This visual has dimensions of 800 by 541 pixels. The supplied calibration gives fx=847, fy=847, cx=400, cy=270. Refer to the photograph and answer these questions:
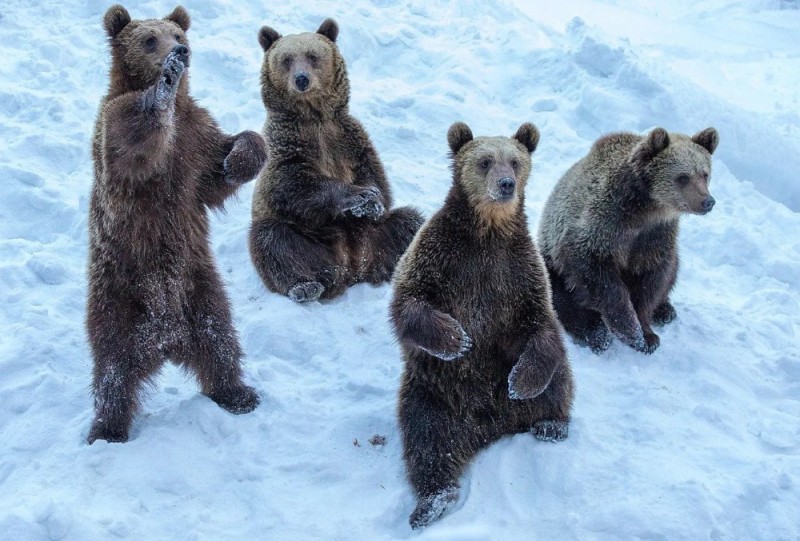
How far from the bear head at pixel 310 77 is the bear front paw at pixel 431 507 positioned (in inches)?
151

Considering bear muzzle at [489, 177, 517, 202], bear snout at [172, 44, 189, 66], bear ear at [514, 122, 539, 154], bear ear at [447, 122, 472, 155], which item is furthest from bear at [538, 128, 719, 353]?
bear snout at [172, 44, 189, 66]

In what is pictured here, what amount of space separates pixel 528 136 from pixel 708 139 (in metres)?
2.11

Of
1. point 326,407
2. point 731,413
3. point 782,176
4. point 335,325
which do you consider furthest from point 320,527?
point 782,176

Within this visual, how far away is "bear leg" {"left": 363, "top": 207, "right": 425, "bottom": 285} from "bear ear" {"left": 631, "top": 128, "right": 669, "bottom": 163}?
2.03m

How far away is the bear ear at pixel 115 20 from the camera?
17.2 ft

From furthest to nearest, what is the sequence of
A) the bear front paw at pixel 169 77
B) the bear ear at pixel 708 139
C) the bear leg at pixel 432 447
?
the bear ear at pixel 708 139, the bear leg at pixel 432 447, the bear front paw at pixel 169 77

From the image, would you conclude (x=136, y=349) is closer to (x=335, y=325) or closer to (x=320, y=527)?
(x=320, y=527)

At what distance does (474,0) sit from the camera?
13039 mm

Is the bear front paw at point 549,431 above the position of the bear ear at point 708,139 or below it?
below

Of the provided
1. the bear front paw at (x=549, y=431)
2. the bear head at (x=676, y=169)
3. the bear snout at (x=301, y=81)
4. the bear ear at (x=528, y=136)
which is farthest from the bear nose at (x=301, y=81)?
the bear front paw at (x=549, y=431)

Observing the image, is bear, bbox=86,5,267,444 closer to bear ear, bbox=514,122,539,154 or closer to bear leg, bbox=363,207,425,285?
bear ear, bbox=514,122,539,154

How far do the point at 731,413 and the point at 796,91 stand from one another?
767cm

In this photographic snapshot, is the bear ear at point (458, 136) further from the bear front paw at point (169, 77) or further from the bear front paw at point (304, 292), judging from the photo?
the bear front paw at point (304, 292)

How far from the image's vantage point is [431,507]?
4738 millimetres
